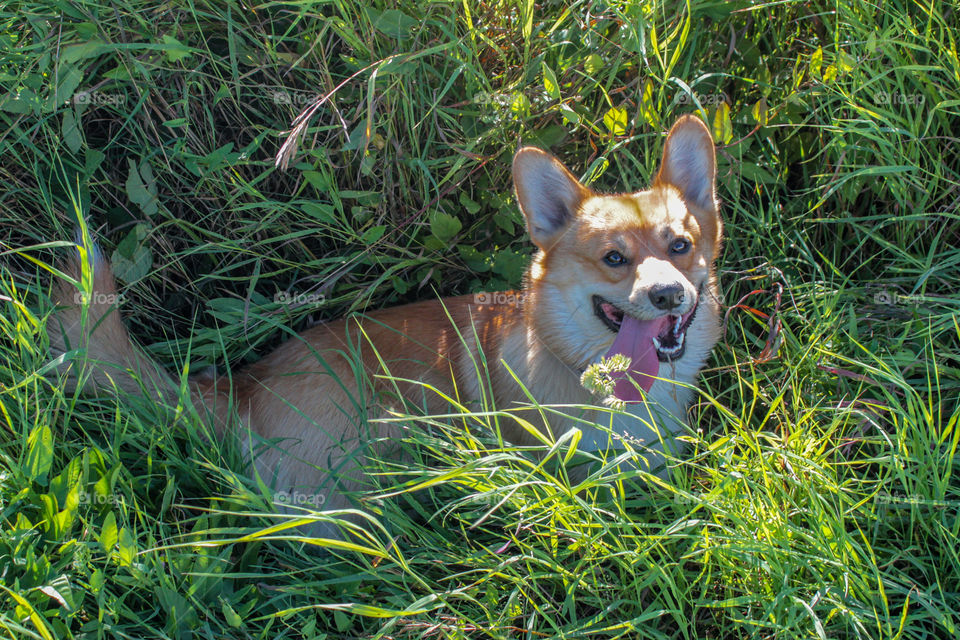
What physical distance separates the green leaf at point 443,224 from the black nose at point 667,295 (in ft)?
3.43

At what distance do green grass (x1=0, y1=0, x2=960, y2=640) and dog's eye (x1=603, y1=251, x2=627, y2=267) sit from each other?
0.49 metres

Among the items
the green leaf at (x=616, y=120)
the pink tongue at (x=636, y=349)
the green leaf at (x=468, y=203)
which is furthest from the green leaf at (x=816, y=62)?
the green leaf at (x=468, y=203)

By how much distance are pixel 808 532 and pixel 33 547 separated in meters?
2.23

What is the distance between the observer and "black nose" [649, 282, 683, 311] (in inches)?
96.7

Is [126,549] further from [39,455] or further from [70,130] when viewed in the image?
[70,130]

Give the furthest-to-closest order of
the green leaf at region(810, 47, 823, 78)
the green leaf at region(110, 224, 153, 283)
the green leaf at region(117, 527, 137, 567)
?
the green leaf at region(110, 224, 153, 283)
the green leaf at region(810, 47, 823, 78)
the green leaf at region(117, 527, 137, 567)

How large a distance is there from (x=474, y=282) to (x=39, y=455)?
1843mm

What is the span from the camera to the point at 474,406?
2.93 metres

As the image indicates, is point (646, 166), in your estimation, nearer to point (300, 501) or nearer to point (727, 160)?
point (727, 160)

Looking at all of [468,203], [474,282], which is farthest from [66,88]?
[474,282]

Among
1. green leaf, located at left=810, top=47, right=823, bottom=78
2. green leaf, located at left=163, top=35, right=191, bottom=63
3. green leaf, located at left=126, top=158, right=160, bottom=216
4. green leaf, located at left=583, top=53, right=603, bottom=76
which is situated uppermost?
green leaf, located at left=163, top=35, right=191, bottom=63

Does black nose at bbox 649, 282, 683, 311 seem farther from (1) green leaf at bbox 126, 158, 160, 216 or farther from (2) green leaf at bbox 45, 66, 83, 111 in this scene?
(2) green leaf at bbox 45, 66, 83, 111

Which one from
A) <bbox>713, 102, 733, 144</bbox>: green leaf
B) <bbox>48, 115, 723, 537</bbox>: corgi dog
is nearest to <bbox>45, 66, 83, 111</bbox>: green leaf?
<bbox>48, 115, 723, 537</bbox>: corgi dog

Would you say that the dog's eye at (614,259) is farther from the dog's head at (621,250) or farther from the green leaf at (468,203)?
the green leaf at (468,203)
